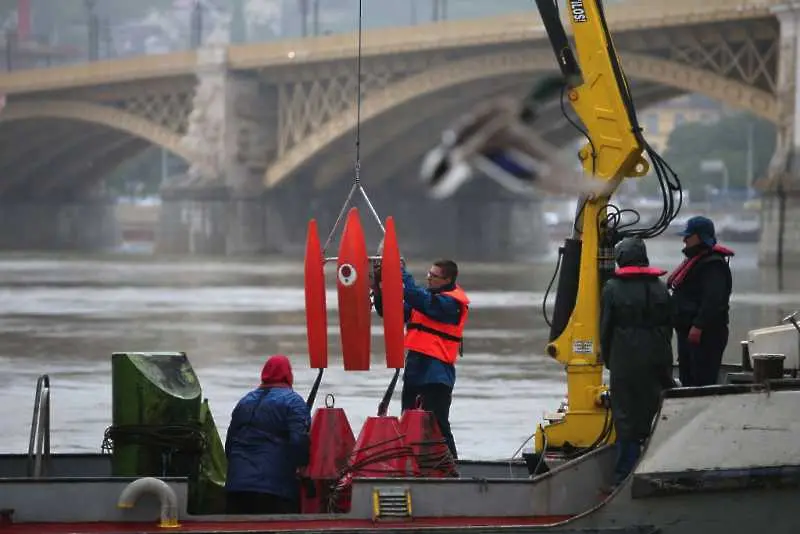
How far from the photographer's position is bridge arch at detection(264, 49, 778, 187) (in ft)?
173

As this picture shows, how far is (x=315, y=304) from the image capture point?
10.0 m

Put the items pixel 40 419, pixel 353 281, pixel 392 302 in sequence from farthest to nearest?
pixel 392 302 < pixel 353 281 < pixel 40 419

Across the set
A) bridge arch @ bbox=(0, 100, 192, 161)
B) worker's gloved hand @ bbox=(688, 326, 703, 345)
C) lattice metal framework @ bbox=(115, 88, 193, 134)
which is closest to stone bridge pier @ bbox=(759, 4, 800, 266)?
bridge arch @ bbox=(0, 100, 192, 161)

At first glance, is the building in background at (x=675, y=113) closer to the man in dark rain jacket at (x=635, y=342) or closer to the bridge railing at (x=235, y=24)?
the bridge railing at (x=235, y=24)

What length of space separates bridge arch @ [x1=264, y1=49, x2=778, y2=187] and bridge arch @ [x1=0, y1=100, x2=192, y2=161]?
13.1 ft

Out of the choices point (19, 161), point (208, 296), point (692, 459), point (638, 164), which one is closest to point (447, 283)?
point (638, 164)

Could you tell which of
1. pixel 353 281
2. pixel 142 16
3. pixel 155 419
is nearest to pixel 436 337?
pixel 353 281

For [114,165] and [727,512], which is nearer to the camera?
[727,512]

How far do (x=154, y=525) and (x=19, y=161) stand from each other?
80.1 meters

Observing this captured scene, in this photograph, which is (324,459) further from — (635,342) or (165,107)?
(165,107)

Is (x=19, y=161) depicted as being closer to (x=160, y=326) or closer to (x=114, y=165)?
(x=114, y=165)

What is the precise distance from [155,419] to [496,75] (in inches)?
1979

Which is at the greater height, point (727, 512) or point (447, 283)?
point (447, 283)

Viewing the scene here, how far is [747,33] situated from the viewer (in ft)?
177
